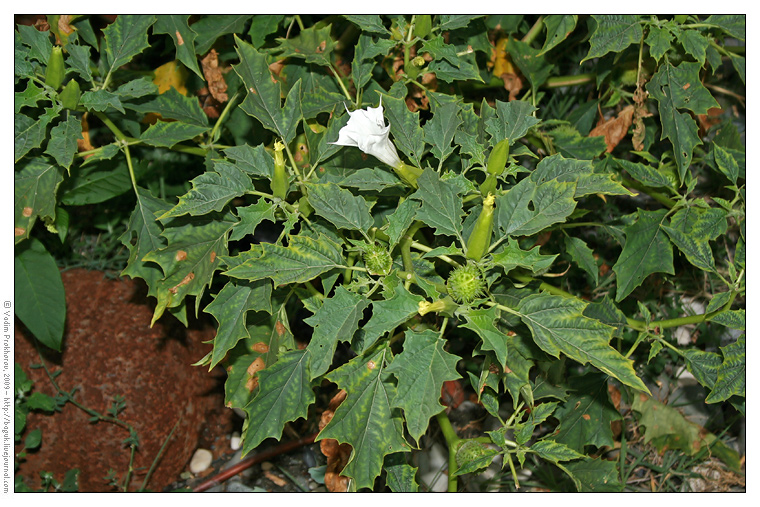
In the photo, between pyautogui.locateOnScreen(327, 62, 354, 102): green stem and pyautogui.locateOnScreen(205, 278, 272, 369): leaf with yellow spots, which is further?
pyautogui.locateOnScreen(327, 62, 354, 102): green stem

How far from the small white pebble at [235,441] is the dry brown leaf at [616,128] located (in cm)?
173

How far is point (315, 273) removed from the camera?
144 cm

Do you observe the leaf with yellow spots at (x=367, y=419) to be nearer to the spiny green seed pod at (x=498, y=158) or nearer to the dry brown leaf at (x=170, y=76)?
the spiny green seed pod at (x=498, y=158)

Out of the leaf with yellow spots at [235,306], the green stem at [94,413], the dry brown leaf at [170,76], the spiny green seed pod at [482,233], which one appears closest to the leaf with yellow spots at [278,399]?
the leaf with yellow spots at [235,306]

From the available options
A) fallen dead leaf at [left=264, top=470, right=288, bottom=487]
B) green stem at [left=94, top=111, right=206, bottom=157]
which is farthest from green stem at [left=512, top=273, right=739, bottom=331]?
fallen dead leaf at [left=264, top=470, right=288, bottom=487]

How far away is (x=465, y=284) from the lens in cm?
136

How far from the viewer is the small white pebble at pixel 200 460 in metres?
2.48

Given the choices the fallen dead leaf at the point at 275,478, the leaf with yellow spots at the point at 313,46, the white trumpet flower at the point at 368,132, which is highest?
the leaf with yellow spots at the point at 313,46

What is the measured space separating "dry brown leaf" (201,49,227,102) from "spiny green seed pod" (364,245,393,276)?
1.01 metres

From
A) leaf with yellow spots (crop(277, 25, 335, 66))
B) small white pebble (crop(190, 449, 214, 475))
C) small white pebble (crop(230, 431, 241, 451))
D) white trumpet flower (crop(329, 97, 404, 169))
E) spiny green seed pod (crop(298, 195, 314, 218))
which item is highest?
leaf with yellow spots (crop(277, 25, 335, 66))

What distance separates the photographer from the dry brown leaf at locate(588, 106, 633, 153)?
2.19 metres

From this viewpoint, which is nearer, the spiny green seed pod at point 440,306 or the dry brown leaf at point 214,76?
the spiny green seed pod at point 440,306

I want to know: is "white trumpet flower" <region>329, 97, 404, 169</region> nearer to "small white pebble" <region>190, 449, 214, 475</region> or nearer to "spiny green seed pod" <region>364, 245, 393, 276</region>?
"spiny green seed pod" <region>364, 245, 393, 276</region>

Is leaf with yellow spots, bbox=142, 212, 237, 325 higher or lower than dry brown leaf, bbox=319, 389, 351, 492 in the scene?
higher
